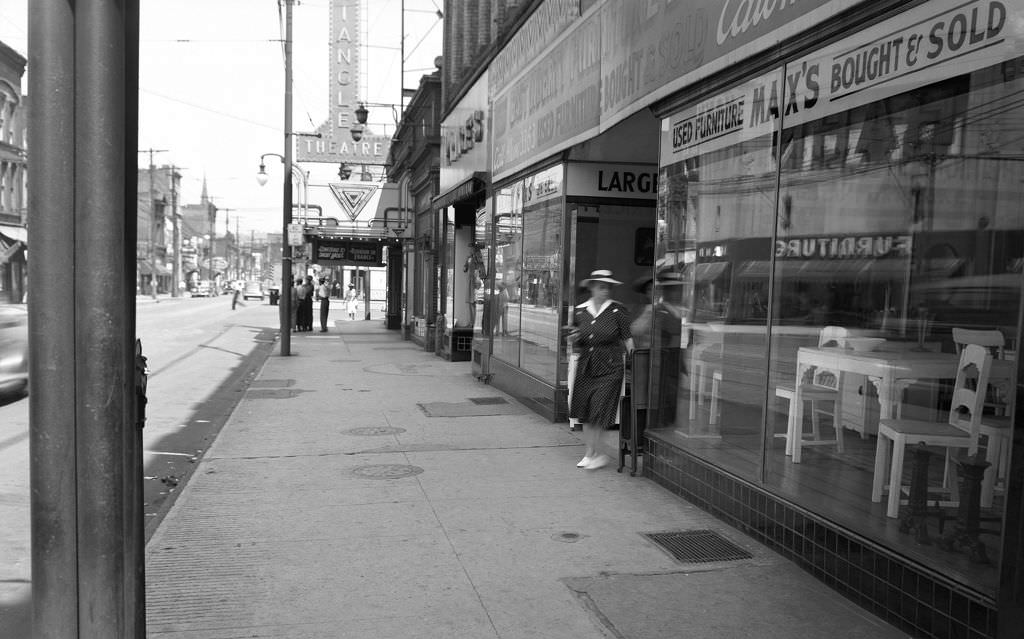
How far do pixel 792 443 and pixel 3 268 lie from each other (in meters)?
6.09

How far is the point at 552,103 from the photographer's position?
34.0 feet

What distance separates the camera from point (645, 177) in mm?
10508

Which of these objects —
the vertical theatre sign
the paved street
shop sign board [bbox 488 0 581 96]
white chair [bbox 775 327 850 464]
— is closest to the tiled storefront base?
white chair [bbox 775 327 850 464]

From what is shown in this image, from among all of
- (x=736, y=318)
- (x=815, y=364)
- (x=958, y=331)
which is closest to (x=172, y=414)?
(x=736, y=318)

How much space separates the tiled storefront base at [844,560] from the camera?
12.6ft

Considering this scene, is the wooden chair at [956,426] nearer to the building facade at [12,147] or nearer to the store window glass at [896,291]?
the store window glass at [896,291]

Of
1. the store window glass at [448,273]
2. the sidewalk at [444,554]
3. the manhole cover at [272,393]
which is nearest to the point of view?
the sidewalk at [444,554]

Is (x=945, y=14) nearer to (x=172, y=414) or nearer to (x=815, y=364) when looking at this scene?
(x=815, y=364)

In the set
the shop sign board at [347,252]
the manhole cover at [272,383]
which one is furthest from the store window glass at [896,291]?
the shop sign board at [347,252]

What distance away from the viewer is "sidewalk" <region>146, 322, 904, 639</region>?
14.1ft

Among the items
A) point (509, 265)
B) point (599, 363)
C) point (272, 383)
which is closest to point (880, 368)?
point (599, 363)

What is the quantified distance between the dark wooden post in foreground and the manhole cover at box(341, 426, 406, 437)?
6777 millimetres

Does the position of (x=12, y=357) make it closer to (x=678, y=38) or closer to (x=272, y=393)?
(x=272, y=393)

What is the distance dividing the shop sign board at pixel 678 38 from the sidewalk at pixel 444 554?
3256 millimetres
